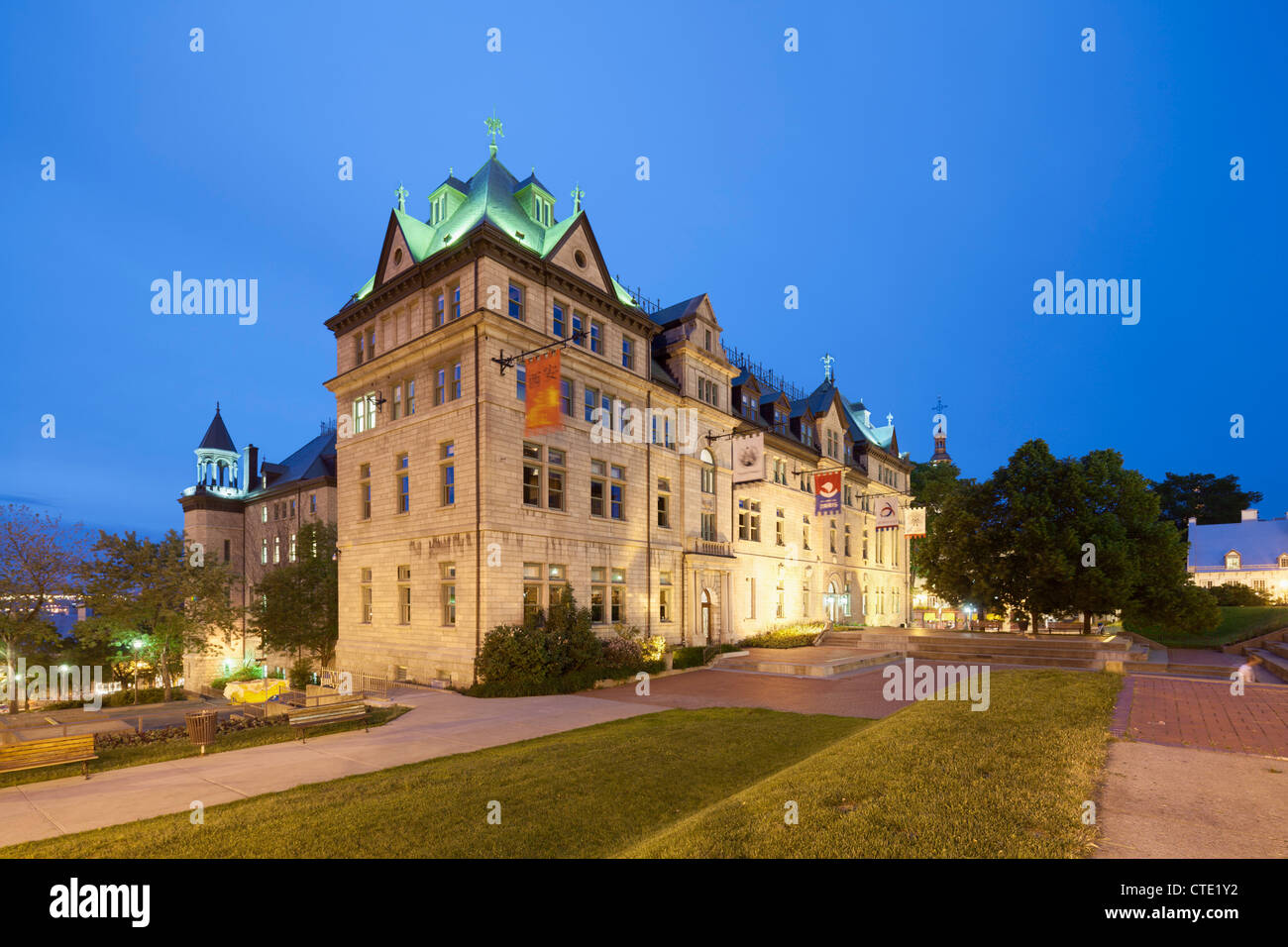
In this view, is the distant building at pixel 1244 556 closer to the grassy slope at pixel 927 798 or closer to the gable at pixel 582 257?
the gable at pixel 582 257

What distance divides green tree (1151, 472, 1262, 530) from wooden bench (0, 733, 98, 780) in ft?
355

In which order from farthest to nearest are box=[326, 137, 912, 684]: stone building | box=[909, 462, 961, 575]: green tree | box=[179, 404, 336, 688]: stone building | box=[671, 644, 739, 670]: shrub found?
box=[909, 462, 961, 575]: green tree → box=[179, 404, 336, 688]: stone building → box=[671, 644, 739, 670]: shrub → box=[326, 137, 912, 684]: stone building

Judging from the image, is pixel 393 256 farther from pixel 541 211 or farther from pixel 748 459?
pixel 748 459

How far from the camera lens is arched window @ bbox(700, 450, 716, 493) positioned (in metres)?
36.0

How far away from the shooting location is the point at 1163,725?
41.0 ft

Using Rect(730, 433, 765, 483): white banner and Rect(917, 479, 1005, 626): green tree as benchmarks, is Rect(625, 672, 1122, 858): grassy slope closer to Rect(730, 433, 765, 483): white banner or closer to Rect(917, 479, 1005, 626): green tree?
Rect(730, 433, 765, 483): white banner

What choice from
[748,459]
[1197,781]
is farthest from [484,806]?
[748,459]

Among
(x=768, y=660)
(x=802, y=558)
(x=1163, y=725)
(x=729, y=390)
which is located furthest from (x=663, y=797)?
(x=802, y=558)

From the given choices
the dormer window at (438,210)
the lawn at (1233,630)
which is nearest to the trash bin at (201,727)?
the dormer window at (438,210)

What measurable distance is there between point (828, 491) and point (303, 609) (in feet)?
90.0

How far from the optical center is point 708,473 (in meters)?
36.5

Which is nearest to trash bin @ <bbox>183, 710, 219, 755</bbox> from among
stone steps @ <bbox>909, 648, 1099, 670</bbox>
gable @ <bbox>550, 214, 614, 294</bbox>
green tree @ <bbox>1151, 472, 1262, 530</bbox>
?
gable @ <bbox>550, 214, 614, 294</bbox>
